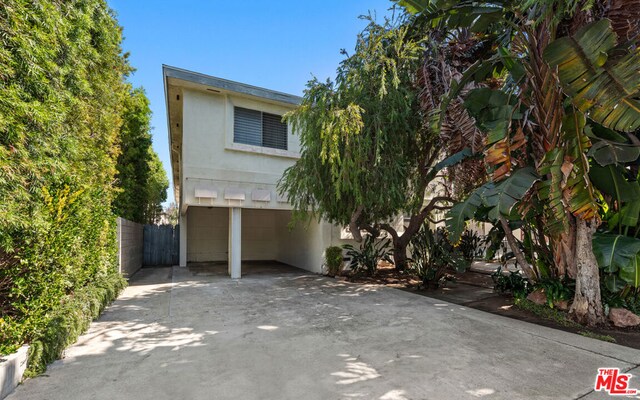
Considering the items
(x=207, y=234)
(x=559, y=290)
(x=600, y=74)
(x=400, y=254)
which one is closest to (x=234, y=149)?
(x=207, y=234)

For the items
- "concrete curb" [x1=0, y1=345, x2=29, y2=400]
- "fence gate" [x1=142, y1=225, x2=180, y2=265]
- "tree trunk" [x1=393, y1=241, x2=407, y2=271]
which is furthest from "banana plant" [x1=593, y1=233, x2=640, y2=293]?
"fence gate" [x1=142, y1=225, x2=180, y2=265]

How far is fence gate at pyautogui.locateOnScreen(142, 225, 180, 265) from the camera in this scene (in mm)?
14094

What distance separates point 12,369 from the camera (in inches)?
124

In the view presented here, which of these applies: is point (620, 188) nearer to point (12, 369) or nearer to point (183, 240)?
point (12, 369)

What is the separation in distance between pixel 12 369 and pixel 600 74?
7716mm

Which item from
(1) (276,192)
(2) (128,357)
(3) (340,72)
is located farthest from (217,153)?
(2) (128,357)

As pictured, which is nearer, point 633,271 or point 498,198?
point 633,271

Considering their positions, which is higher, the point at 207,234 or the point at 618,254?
the point at 207,234

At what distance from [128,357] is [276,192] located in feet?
24.0

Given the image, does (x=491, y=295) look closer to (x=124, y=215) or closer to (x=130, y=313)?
(x=130, y=313)

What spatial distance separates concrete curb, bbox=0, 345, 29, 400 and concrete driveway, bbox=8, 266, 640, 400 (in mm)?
132

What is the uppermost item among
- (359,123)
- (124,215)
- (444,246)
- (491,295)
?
(359,123)

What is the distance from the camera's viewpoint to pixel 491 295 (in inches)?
311

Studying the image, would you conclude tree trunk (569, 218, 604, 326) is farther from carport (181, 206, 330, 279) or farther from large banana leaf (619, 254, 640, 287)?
carport (181, 206, 330, 279)
